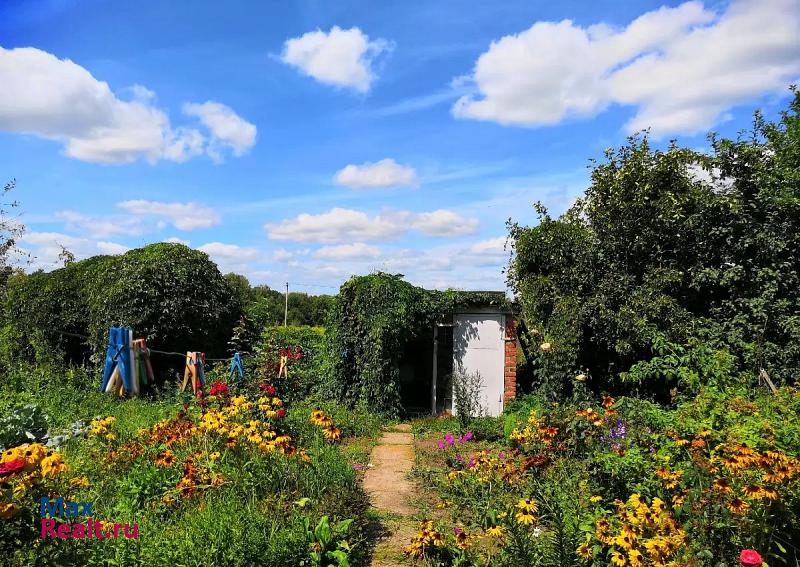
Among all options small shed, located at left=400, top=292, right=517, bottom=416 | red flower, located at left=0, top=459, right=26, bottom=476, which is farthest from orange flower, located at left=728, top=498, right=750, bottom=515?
small shed, located at left=400, top=292, right=517, bottom=416

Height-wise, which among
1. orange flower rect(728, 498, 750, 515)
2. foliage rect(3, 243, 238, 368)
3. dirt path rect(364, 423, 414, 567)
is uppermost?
foliage rect(3, 243, 238, 368)

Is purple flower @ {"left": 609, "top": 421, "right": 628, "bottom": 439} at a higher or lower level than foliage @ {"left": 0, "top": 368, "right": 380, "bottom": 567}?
Answer: higher

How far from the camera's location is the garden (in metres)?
2.98

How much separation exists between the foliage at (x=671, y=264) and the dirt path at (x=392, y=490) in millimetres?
3014

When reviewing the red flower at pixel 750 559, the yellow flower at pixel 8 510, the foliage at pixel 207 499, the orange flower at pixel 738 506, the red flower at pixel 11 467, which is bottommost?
the foliage at pixel 207 499

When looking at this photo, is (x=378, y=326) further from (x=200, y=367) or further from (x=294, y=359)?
(x=200, y=367)

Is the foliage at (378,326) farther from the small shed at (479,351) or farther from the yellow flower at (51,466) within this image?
the yellow flower at (51,466)

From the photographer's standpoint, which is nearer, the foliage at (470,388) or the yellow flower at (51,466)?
the yellow flower at (51,466)

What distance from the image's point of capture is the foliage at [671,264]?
24.9 feet

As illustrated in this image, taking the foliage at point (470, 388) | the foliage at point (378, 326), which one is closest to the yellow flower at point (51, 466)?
the foliage at point (378, 326)

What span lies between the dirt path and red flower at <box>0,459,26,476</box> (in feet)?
7.84

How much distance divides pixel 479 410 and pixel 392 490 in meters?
4.70

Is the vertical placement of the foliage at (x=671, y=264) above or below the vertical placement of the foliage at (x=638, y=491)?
above

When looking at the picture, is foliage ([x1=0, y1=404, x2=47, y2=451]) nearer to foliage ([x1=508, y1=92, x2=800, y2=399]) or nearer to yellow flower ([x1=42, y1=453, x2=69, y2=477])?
yellow flower ([x1=42, y1=453, x2=69, y2=477])
